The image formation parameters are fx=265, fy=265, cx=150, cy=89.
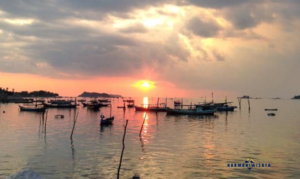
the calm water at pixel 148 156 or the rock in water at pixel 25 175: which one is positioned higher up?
the rock in water at pixel 25 175

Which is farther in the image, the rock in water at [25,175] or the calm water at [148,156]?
the calm water at [148,156]

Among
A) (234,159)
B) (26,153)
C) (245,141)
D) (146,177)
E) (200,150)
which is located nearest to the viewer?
(146,177)

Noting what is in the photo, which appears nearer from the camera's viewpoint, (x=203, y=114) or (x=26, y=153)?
(x=26, y=153)

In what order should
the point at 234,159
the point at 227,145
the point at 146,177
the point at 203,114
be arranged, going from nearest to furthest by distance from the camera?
the point at 146,177 → the point at 234,159 → the point at 227,145 → the point at 203,114

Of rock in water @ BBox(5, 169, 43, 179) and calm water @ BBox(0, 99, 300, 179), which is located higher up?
rock in water @ BBox(5, 169, 43, 179)

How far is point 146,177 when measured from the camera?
1836 cm

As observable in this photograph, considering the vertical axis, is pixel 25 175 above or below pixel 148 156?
above

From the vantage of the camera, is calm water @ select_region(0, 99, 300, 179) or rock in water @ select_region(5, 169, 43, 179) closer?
rock in water @ select_region(5, 169, 43, 179)

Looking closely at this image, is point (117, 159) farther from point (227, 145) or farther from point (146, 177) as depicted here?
point (227, 145)

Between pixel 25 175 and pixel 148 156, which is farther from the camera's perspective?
pixel 148 156

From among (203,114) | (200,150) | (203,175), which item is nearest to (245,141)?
(200,150)

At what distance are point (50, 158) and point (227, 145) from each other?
18699mm

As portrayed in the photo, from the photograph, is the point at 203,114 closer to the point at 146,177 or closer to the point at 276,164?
the point at 276,164

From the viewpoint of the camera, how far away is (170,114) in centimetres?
7425
